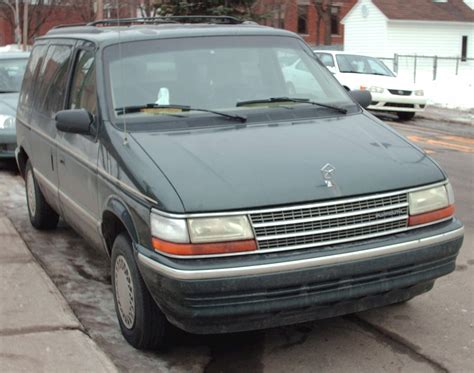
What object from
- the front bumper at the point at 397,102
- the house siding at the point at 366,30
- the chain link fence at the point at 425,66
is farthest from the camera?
the house siding at the point at 366,30

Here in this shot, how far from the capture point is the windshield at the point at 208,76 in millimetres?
4664

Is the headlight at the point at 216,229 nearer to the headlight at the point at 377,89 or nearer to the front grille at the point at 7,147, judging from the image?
the front grille at the point at 7,147

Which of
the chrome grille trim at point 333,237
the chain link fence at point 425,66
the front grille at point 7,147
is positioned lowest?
the chain link fence at point 425,66

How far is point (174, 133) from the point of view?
4.28 metres

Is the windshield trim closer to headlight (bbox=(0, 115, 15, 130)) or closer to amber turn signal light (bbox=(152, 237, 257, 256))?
amber turn signal light (bbox=(152, 237, 257, 256))

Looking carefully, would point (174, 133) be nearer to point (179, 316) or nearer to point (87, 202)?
point (87, 202)

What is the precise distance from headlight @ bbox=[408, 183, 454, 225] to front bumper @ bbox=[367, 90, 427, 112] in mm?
13853

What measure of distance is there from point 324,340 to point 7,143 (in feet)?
22.6

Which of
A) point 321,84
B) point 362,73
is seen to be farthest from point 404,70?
point 321,84

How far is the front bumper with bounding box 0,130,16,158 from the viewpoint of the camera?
9781 millimetres

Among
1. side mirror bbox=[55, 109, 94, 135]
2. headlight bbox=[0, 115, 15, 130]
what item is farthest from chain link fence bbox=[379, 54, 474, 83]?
side mirror bbox=[55, 109, 94, 135]

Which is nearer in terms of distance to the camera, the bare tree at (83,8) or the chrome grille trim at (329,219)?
the chrome grille trim at (329,219)

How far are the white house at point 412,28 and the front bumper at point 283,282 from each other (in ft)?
115

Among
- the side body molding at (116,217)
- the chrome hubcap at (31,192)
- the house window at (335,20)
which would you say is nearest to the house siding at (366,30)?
the house window at (335,20)
